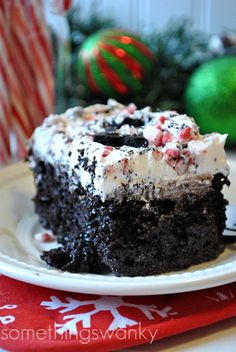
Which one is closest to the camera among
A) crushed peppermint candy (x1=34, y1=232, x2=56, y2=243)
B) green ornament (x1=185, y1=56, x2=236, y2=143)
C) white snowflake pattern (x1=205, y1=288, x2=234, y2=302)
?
white snowflake pattern (x1=205, y1=288, x2=234, y2=302)

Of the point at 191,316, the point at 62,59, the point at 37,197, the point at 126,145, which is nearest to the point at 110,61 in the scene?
the point at 62,59

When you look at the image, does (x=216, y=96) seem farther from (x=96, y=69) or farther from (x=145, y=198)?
(x=145, y=198)

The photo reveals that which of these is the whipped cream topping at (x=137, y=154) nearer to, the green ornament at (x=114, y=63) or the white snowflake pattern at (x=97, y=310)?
the white snowflake pattern at (x=97, y=310)

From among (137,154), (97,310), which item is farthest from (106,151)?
(97,310)

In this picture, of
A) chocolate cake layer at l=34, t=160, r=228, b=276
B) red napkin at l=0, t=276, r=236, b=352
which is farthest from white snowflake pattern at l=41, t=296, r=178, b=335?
chocolate cake layer at l=34, t=160, r=228, b=276

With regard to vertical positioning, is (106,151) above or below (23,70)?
above

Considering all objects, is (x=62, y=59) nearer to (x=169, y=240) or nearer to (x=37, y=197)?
(x=37, y=197)

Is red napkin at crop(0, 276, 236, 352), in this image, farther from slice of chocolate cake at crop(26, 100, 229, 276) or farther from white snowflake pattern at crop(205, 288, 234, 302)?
slice of chocolate cake at crop(26, 100, 229, 276)
